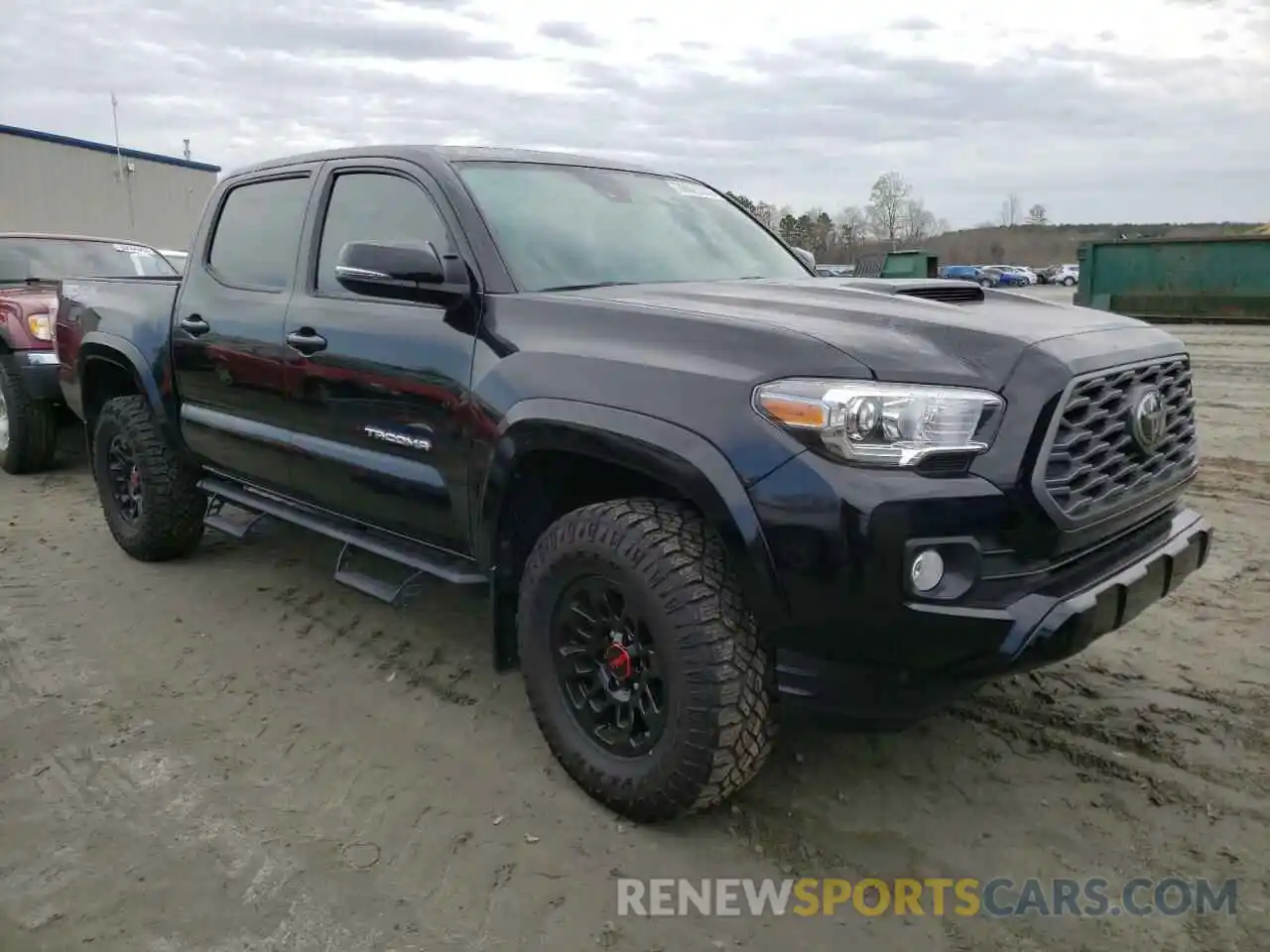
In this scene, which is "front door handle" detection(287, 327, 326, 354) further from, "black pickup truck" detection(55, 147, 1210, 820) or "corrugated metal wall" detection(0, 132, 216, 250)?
"corrugated metal wall" detection(0, 132, 216, 250)

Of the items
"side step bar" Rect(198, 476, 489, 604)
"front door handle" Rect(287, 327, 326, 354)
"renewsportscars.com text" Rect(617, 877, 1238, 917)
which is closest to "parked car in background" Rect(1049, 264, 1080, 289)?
"side step bar" Rect(198, 476, 489, 604)

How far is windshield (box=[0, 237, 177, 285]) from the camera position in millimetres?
7952

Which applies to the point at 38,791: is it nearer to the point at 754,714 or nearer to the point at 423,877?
the point at 423,877

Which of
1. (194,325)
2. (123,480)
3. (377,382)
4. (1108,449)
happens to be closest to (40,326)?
(123,480)

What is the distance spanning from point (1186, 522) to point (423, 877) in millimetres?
2442

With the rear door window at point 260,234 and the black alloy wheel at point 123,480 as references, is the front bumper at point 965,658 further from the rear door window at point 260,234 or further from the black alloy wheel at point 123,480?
the black alloy wheel at point 123,480

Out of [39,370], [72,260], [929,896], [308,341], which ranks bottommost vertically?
[929,896]

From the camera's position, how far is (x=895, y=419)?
2.33 meters

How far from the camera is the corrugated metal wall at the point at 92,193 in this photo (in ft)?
78.9

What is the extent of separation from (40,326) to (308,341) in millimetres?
4340

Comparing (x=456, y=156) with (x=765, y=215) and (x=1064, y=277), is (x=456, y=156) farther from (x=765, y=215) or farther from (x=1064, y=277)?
(x=1064, y=277)

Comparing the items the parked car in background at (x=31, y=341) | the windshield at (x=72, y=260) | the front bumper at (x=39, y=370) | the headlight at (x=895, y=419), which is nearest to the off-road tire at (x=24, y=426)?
the parked car in background at (x=31, y=341)

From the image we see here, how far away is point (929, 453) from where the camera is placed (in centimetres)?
231

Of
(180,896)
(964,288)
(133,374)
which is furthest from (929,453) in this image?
(133,374)
